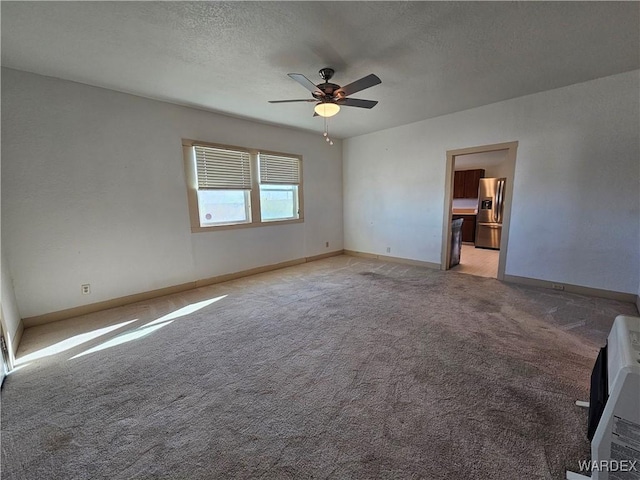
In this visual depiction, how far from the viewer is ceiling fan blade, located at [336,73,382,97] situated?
237 cm

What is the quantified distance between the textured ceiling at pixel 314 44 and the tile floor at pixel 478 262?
290 cm

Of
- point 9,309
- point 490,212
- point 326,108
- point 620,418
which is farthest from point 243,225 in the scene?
point 490,212

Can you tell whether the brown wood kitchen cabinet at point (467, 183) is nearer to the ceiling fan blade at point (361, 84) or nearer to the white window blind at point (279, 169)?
the white window blind at point (279, 169)

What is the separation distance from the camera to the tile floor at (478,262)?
4820mm

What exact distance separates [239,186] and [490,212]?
6212 millimetres

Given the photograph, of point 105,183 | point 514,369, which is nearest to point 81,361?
point 105,183

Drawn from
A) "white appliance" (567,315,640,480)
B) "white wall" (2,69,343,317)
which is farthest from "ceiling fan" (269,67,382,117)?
"white appliance" (567,315,640,480)

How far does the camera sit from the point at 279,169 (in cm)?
512

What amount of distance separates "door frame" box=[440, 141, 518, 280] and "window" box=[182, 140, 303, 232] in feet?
9.21

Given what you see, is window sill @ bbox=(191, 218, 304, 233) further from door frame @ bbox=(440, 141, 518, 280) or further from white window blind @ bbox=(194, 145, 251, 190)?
door frame @ bbox=(440, 141, 518, 280)

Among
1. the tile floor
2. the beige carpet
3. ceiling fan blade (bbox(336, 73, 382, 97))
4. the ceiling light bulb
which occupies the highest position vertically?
ceiling fan blade (bbox(336, 73, 382, 97))

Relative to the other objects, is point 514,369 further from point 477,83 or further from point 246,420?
point 477,83

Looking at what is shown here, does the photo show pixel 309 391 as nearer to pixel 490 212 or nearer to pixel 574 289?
pixel 574 289

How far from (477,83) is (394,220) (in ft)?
9.16
